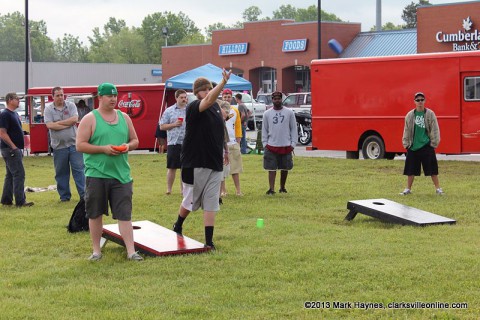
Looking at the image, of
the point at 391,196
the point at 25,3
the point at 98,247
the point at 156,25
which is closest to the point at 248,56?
the point at 25,3

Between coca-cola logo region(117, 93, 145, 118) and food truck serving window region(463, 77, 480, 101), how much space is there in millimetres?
11174

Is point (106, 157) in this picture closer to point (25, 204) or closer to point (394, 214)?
point (394, 214)

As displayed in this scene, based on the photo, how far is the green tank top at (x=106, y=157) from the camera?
8969 mm

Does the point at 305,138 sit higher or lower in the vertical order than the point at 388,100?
lower

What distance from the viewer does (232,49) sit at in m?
61.5

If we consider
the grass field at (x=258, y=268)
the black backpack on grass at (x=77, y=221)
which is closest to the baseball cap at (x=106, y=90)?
the grass field at (x=258, y=268)

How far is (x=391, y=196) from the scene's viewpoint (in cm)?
1492

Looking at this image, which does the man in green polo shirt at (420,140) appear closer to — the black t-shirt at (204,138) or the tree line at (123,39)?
the black t-shirt at (204,138)

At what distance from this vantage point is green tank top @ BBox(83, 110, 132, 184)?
29.4 ft

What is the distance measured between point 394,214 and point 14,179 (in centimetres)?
630

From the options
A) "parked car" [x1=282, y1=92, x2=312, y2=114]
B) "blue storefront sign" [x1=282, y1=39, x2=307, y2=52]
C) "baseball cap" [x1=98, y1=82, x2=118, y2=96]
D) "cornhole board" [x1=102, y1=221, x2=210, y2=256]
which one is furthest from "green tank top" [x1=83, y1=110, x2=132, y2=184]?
"blue storefront sign" [x1=282, y1=39, x2=307, y2=52]

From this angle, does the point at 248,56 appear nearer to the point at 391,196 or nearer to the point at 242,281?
the point at 391,196

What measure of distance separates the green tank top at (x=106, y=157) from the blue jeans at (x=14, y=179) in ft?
18.0

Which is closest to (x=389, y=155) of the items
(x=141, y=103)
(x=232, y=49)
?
(x=141, y=103)
